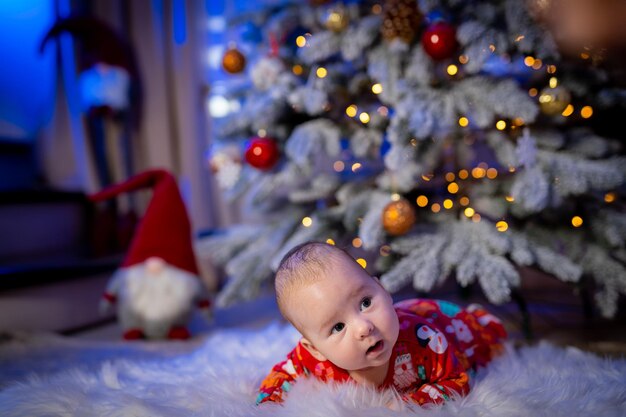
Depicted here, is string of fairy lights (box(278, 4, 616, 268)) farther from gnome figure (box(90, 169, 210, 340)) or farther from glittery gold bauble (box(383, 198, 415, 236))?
gnome figure (box(90, 169, 210, 340))

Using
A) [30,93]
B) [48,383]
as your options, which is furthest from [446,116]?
[30,93]

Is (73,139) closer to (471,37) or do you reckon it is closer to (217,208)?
(217,208)

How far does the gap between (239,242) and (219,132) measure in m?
0.38

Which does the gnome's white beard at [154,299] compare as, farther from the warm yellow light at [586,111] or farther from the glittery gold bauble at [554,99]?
the warm yellow light at [586,111]

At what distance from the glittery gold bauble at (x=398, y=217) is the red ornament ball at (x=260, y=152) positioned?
435 mm

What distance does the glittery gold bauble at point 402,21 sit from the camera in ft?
4.40

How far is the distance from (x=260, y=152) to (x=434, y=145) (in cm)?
52

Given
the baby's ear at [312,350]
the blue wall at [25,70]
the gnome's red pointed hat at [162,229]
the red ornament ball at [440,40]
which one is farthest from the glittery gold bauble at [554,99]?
the blue wall at [25,70]

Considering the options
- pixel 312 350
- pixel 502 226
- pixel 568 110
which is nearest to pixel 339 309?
pixel 312 350

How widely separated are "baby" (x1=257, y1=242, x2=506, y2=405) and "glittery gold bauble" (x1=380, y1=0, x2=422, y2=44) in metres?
0.76

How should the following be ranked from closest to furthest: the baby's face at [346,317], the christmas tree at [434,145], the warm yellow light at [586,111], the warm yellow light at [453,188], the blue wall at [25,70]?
the baby's face at [346,317] → the christmas tree at [434,145] → the warm yellow light at [586,111] → the warm yellow light at [453,188] → the blue wall at [25,70]

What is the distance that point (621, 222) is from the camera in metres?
1.25

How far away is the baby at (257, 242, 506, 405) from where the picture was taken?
0.79m

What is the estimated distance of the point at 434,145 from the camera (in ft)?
4.45
